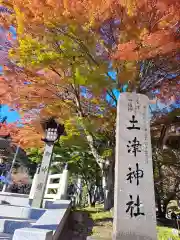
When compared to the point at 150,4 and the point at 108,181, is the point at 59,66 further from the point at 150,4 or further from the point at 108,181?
the point at 108,181

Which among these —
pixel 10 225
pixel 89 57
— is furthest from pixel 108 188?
pixel 89 57

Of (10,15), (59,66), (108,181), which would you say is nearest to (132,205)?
(108,181)

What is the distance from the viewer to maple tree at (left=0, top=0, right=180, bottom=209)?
5.18 metres

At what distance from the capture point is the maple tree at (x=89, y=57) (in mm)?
5176

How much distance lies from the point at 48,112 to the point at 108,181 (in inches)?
132

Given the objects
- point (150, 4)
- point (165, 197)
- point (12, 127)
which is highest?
point (150, 4)

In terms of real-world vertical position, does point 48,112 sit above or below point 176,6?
below

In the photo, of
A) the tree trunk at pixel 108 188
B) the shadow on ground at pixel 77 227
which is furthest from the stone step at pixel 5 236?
the tree trunk at pixel 108 188

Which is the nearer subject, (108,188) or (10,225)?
(10,225)

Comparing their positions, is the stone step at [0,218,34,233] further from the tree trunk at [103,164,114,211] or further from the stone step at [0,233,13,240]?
the tree trunk at [103,164,114,211]

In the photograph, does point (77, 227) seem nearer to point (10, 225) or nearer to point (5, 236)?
point (10, 225)

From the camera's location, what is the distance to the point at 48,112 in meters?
7.49

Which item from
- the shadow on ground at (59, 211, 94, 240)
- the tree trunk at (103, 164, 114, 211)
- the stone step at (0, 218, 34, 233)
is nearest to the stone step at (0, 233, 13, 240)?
the stone step at (0, 218, 34, 233)

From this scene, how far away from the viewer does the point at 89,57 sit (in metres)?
6.33
